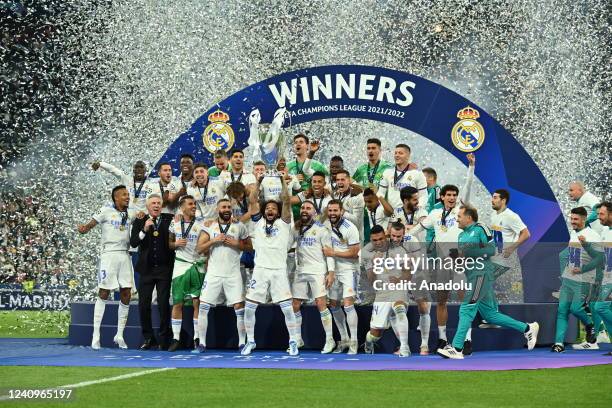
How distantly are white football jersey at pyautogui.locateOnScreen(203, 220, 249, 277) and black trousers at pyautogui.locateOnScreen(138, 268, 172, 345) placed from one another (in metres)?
0.56

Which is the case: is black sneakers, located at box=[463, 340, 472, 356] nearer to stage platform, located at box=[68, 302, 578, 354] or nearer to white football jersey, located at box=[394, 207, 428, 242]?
stage platform, located at box=[68, 302, 578, 354]

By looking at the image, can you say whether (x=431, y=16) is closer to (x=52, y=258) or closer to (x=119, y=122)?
(x=119, y=122)

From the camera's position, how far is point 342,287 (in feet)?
39.9

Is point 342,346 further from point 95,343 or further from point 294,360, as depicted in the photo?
point 95,343

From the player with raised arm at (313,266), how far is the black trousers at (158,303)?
4.58 feet

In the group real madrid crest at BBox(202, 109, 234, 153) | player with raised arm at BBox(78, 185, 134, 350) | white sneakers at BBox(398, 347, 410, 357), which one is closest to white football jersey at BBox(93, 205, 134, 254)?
player with raised arm at BBox(78, 185, 134, 350)

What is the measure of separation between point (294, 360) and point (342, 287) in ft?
4.15

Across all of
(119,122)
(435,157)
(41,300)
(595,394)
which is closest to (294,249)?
(595,394)

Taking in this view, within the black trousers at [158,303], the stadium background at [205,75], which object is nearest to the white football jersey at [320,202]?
the black trousers at [158,303]

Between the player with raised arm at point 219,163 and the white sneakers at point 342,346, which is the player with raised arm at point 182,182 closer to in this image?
the player with raised arm at point 219,163

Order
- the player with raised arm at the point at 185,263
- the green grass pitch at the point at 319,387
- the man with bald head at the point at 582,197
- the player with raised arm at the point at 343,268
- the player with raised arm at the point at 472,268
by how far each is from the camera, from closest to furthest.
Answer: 1. the green grass pitch at the point at 319,387
2. the player with raised arm at the point at 472,268
3. the player with raised arm at the point at 343,268
4. the player with raised arm at the point at 185,263
5. the man with bald head at the point at 582,197

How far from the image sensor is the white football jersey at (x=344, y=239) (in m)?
12.0

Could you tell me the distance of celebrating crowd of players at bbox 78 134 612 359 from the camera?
1185 centimetres

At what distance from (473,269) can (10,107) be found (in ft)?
61.4
